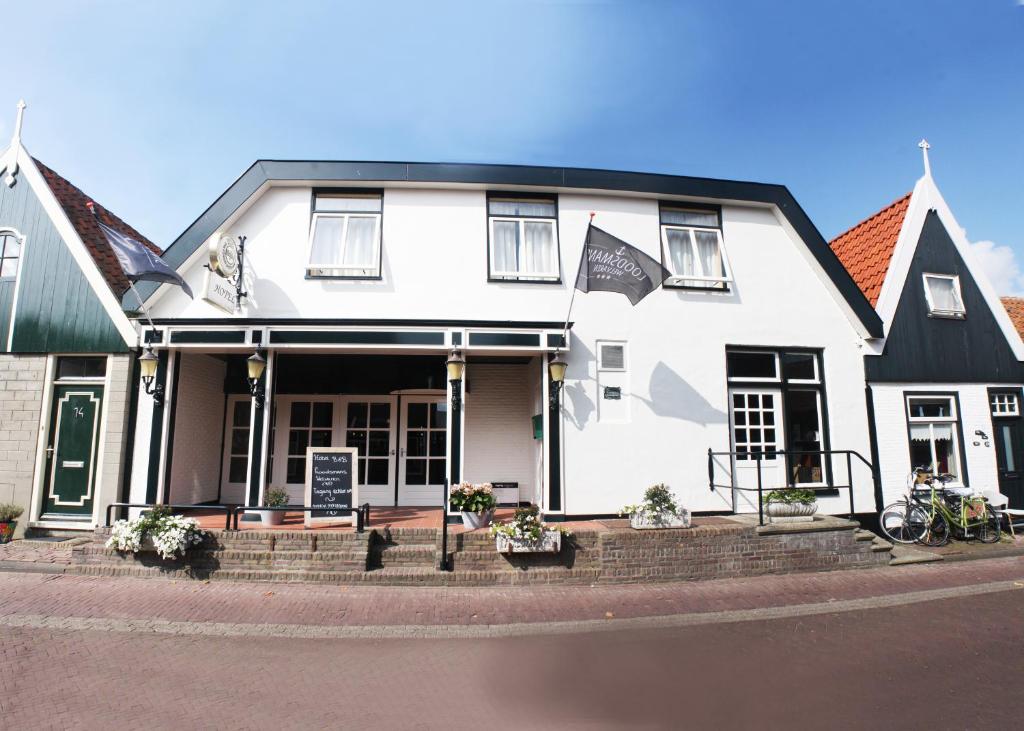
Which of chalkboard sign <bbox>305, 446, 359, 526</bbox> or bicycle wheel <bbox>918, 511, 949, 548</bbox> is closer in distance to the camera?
chalkboard sign <bbox>305, 446, 359, 526</bbox>

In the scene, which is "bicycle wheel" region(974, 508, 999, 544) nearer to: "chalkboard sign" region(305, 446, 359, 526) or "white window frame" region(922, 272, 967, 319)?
"white window frame" region(922, 272, 967, 319)

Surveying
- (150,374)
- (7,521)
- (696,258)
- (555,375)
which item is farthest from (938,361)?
(7,521)

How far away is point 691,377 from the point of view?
9.98 metres

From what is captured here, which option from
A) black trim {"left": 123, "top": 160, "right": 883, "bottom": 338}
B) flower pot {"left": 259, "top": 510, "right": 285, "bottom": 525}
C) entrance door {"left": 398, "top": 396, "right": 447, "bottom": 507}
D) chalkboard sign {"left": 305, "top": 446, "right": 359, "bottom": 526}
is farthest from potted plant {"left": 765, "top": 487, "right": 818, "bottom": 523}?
flower pot {"left": 259, "top": 510, "right": 285, "bottom": 525}

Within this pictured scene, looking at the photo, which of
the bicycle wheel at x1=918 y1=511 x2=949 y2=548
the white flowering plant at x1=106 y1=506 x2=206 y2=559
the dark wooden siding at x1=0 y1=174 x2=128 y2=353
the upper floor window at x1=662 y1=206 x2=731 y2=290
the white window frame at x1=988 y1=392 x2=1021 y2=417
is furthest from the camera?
the white window frame at x1=988 y1=392 x2=1021 y2=417

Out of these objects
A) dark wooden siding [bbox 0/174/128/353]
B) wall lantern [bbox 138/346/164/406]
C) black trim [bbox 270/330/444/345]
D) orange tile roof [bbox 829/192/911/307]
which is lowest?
wall lantern [bbox 138/346/164/406]

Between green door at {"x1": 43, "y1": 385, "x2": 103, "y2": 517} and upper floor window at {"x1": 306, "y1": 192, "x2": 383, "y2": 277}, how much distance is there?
4368 millimetres

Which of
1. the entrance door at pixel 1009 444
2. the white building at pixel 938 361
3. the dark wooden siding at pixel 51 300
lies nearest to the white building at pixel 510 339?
the white building at pixel 938 361

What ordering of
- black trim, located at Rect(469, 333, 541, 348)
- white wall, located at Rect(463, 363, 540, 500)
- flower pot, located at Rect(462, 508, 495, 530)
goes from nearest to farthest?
flower pot, located at Rect(462, 508, 495, 530) < black trim, located at Rect(469, 333, 541, 348) < white wall, located at Rect(463, 363, 540, 500)

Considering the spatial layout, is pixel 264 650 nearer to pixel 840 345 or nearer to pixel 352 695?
pixel 352 695

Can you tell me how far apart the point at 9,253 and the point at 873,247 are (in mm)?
16938

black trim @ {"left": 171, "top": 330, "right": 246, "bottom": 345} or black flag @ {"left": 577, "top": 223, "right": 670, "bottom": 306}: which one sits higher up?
black flag @ {"left": 577, "top": 223, "right": 670, "bottom": 306}

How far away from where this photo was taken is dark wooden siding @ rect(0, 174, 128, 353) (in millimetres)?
9531

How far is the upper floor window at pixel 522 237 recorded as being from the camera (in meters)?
9.98
